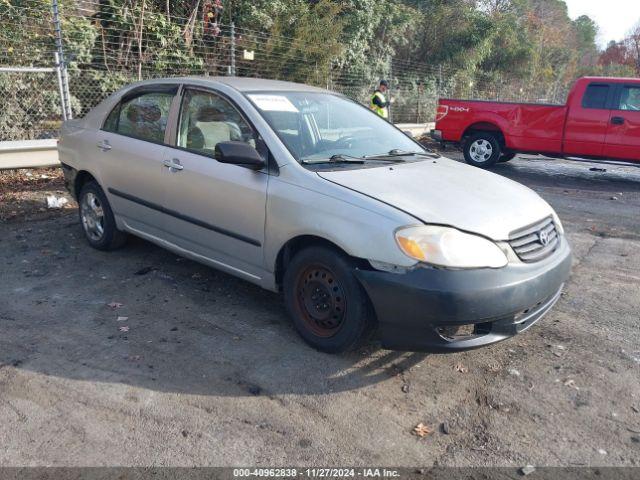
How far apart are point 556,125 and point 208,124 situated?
8.26m

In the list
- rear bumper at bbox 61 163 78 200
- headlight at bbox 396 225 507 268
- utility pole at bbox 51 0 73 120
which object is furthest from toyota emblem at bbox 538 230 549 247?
utility pole at bbox 51 0 73 120

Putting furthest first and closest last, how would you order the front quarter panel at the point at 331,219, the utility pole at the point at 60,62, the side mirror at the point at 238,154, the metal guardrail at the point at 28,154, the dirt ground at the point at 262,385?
the utility pole at the point at 60,62 < the metal guardrail at the point at 28,154 < the side mirror at the point at 238,154 < the front quarter panel at the point at 331,219 < the dirt ground at the point at 262,385

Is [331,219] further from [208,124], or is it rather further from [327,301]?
[208,124]

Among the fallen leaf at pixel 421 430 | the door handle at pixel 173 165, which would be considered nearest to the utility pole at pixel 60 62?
the door handle at pixel 173 165

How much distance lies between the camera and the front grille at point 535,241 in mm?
3287

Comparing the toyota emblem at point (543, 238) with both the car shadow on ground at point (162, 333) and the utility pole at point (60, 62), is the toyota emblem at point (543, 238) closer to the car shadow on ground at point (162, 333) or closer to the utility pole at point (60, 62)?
the car shadow on ground at point (162, 333)

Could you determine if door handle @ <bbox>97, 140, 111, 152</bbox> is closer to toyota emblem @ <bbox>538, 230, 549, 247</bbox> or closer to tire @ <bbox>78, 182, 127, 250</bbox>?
tire @ <bbox>78, 182, 127, 250</bbox>

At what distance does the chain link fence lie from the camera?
9.01 metres

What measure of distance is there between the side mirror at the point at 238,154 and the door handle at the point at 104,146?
1.79 meters

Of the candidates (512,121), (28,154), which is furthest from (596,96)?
(28,154)

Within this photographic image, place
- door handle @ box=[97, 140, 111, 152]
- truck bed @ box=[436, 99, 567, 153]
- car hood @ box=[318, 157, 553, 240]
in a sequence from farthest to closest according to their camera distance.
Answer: truck bed @ box=[436, 99, 567, 153]
door handle @ box=[97, 140, 111, 152]
car hood @ box=[318, 157, 553, 240]

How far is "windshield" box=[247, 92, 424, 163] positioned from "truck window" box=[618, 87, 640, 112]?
7072 millimetres

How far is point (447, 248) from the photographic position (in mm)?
3061

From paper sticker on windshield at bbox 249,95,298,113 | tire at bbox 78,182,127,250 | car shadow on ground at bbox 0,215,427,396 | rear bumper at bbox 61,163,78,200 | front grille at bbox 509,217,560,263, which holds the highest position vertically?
paper sticker on windshield at bbox 249,95,298,113
